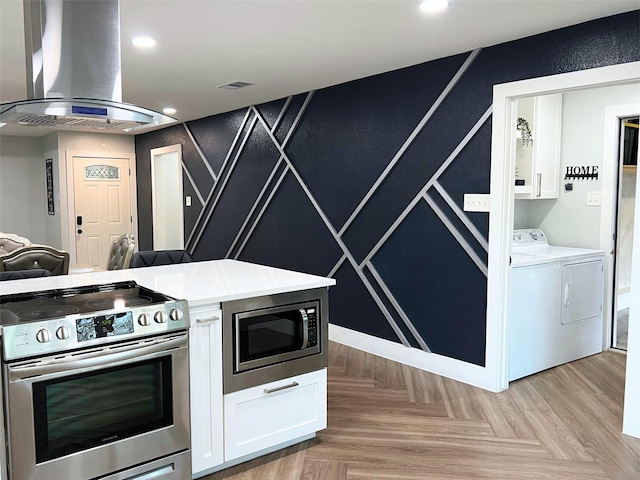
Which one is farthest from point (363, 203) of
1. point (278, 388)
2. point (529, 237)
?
point (278, 388)

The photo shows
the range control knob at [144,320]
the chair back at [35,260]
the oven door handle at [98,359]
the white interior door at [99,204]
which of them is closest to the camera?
the oven door handle at [98,359]

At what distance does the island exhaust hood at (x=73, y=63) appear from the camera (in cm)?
212

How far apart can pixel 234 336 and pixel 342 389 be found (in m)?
1.38

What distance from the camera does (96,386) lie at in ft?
6.70

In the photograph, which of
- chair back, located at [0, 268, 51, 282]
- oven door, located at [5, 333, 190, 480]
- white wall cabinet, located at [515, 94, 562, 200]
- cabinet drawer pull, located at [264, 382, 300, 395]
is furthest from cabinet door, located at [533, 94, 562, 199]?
chair back, located at [0, 268, 51, 282]

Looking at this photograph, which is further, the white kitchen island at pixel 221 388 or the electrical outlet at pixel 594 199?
the electrical outlet at pixel 594 199

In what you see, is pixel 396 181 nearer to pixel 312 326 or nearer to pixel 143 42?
pixel 312 326

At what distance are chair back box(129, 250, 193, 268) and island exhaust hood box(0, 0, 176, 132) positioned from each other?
131 centimetres

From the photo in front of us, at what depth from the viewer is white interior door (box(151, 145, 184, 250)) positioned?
25.6ft

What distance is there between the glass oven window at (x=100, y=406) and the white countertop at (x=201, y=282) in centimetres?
36

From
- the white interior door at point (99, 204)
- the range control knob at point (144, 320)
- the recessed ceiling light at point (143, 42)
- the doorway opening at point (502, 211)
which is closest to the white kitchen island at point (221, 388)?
the range control knob at point (144, 320)

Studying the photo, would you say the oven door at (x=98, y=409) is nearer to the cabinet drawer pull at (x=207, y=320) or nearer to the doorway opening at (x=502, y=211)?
the cabinet drawer pull at (x=207, y=320)

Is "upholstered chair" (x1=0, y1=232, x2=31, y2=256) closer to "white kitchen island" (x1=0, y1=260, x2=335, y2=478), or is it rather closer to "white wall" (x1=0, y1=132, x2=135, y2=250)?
"white kitchen island" (x1=0, y1=260, x2=335, y2=478)

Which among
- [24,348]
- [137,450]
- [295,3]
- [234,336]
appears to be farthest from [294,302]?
[295,3]
